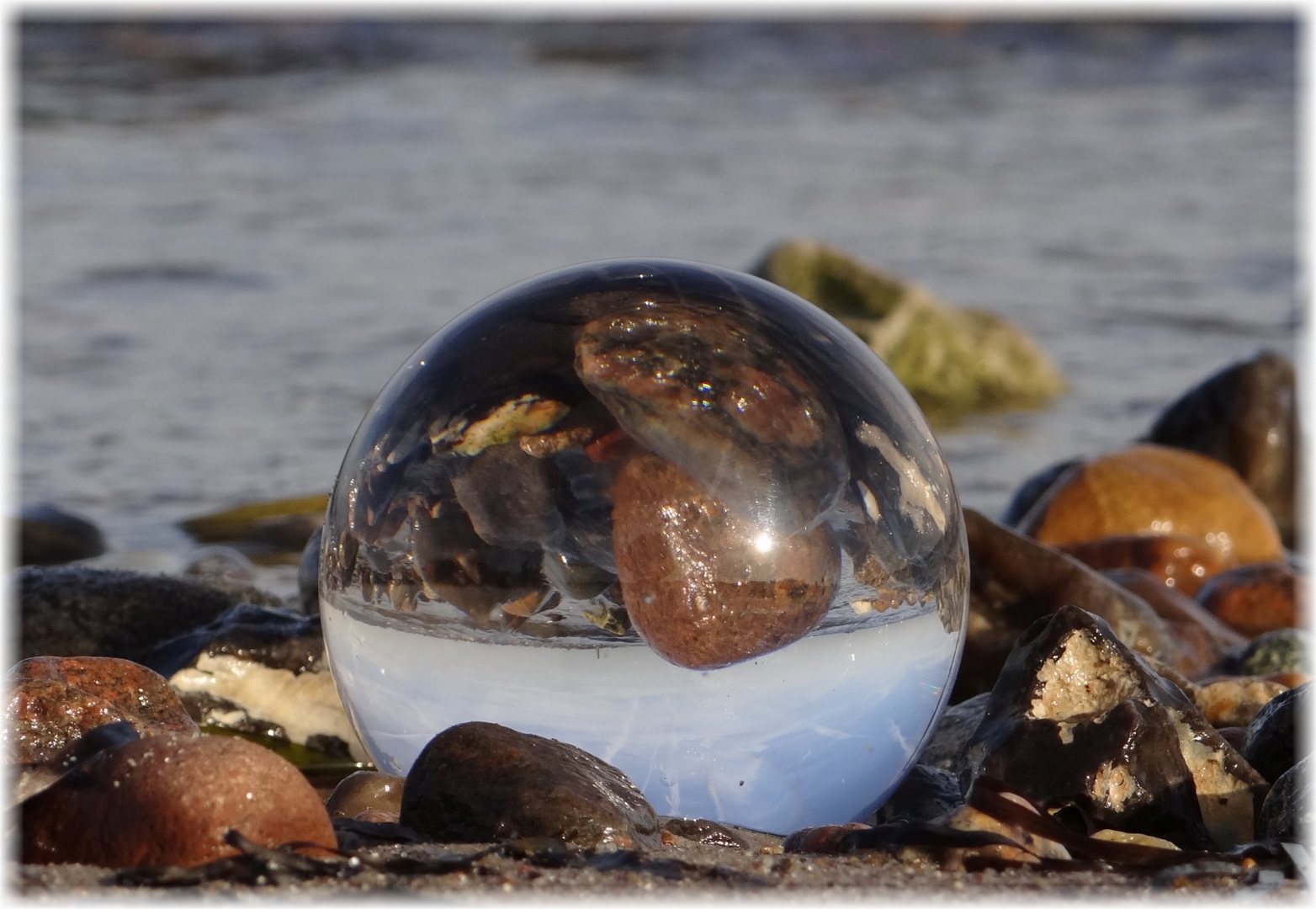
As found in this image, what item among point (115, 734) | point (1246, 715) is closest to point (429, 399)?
point (115, 734)

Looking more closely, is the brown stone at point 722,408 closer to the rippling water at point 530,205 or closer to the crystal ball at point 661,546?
the crystal ball at point 661,546

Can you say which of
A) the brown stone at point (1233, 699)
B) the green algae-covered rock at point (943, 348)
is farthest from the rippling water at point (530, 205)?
the brown stone at point (1233, 699)

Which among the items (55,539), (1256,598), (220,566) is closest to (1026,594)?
(1256,598)

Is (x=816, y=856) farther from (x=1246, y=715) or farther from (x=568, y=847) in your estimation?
(x=1246, y=715)

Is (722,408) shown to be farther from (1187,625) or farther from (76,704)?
(1187,625)

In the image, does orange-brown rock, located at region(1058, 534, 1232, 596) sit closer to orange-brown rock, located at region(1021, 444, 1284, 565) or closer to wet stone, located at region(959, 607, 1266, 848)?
orange-brown rock, located at region(1021, 444, 1284, 565)

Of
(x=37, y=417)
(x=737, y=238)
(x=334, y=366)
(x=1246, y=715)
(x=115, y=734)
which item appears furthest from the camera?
(x=737, y=238)
